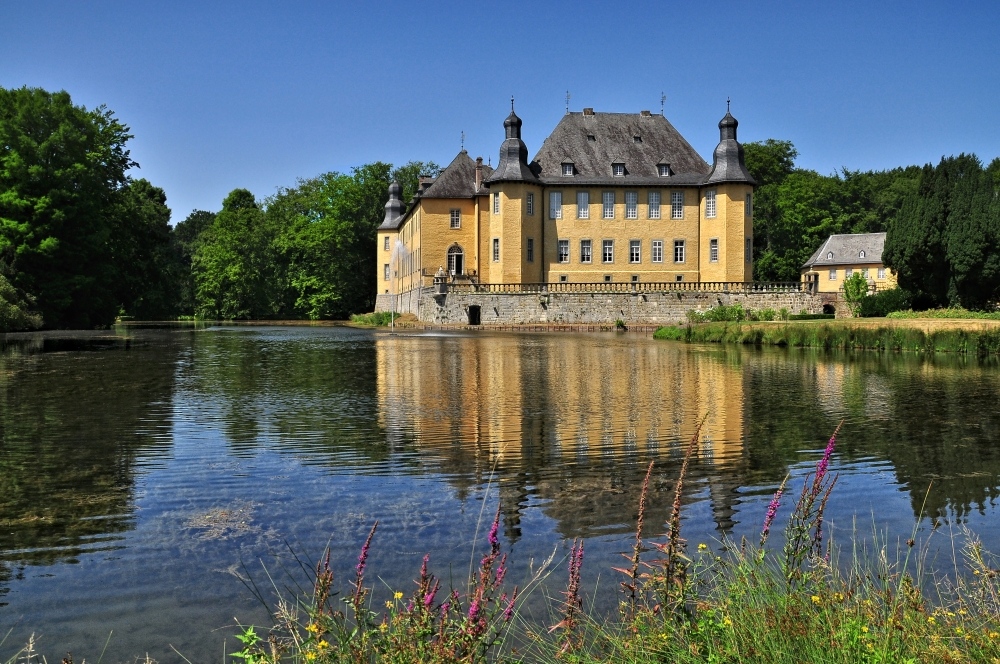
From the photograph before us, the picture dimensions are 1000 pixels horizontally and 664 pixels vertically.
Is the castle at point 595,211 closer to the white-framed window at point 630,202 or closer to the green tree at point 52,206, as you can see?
the white-framed window at point 630,202

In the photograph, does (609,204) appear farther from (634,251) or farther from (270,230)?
(270,230)

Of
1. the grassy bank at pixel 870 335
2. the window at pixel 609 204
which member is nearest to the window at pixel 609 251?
the window at pixel 609 204

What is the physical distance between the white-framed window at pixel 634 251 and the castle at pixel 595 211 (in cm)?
7

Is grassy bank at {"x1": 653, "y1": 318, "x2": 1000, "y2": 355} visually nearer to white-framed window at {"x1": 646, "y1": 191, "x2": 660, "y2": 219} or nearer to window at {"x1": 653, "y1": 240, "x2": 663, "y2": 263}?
window at {"x1": 653, "y1": 240, "x2": 663, "y2": 263}

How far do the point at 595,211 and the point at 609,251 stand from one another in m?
2.87

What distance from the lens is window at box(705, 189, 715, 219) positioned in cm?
5993

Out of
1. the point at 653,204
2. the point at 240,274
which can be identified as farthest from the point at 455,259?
the point at 240,274

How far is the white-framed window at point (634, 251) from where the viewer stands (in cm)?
6100

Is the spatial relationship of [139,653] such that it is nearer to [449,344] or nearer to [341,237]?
[449,344]

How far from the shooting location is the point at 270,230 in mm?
84438

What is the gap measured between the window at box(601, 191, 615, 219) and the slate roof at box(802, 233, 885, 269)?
23.3m

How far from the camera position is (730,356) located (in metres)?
27.8

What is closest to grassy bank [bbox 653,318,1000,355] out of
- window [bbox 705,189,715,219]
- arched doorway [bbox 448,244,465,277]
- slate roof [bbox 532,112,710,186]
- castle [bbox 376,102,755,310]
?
castle [bbox 376,102,755,310]

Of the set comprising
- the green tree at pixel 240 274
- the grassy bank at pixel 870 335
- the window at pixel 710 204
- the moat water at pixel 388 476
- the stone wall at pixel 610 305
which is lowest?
the moat water at pixel 388 476
